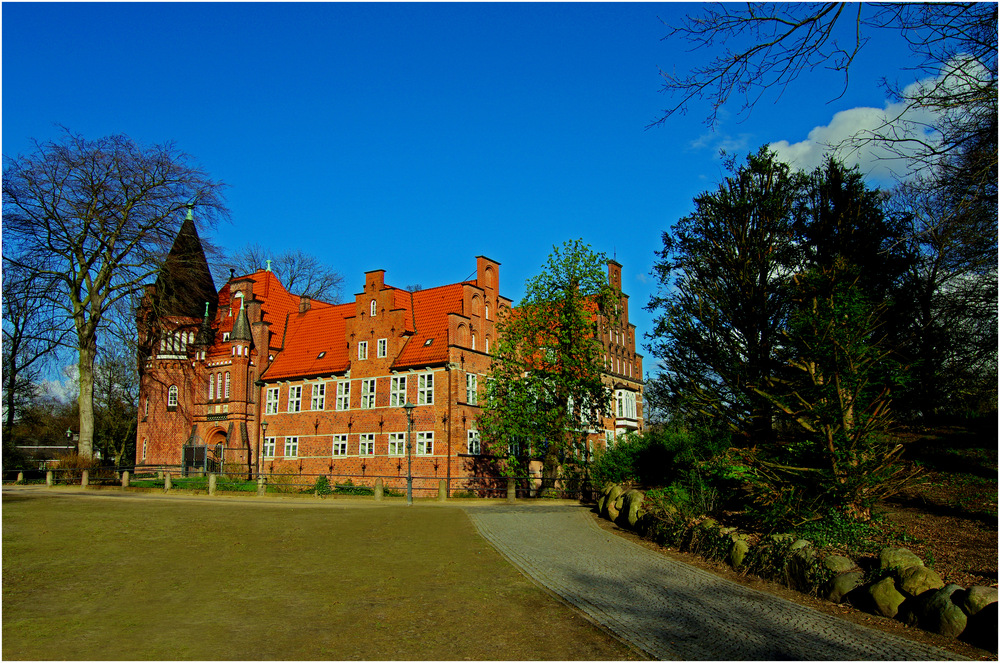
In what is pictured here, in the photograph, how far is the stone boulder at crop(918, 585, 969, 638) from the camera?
24.8ft

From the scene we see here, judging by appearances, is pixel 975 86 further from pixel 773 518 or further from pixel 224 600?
pixel 224 600

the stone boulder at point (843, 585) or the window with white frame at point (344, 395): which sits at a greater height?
the window with white frame at point (344, 395)

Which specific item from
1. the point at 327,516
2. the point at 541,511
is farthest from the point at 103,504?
the point at 541,511

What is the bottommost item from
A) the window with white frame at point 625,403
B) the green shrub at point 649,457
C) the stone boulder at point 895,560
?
the stone boulder at point 895,560

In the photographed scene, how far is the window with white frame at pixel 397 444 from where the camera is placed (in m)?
36.8

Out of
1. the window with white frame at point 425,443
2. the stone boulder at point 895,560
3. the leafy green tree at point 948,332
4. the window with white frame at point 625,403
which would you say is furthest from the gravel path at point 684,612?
the window with white frame at point 625,403

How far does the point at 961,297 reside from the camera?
21.9m

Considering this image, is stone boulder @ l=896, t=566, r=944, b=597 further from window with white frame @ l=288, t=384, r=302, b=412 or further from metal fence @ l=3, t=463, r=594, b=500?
window with white frame @ l=288, t=384, r=302, b=412

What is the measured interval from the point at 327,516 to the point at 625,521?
770 cm

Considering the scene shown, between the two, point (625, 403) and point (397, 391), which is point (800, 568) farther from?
point (625, 403)

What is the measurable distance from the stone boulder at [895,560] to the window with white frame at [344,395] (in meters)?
32.9

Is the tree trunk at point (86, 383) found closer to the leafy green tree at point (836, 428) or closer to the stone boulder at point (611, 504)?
the stone boulder at point (611, 504)

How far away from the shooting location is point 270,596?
31.6 feet

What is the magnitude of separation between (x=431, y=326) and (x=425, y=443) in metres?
6.25
